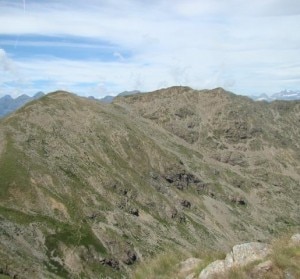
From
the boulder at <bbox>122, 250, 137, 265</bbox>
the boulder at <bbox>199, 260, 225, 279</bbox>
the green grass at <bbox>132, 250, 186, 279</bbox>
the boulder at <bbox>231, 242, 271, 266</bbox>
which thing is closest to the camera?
the boulder at <bbox>199, 260, 225, 279</bbox>

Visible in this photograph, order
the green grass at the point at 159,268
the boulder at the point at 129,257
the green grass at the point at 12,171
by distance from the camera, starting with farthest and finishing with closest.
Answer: the green grass at the point at 12,171 → the boulder at the point at 129,257 → the green grass at the point at 159,268

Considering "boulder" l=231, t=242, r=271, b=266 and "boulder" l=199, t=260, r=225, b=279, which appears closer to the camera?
"boulder" l=199, t=260, r=225, b=279

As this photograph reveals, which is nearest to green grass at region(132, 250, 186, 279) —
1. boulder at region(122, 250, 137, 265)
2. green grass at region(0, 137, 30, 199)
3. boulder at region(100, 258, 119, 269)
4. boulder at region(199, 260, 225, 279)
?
boulder at region(199, 260, 225, 279)

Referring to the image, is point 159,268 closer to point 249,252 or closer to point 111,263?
point 249,252

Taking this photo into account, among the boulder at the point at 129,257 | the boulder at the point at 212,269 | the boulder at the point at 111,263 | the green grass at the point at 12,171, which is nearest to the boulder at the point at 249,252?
the boulder at the point at 212,269

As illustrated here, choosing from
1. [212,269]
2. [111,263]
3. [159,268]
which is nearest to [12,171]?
[111,263]

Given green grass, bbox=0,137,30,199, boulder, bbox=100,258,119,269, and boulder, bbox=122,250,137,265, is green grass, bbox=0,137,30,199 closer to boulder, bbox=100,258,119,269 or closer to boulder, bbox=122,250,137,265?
boulder, bbox=100,258,119,269

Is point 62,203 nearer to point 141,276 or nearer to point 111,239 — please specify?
point 111,239

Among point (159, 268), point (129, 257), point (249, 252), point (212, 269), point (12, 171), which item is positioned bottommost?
point (129, 257)

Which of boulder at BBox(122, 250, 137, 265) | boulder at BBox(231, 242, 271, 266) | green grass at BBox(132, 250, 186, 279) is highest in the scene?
boulder at BBox(231, 242, 271, 266)

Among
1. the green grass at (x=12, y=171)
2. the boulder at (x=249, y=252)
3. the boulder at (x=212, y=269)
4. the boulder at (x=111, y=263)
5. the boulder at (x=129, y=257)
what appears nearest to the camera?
the boulder at (x=212, y=269)

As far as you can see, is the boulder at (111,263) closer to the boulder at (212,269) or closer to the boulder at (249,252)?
the boulder at (249,252)

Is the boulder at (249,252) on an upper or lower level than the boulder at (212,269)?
upper

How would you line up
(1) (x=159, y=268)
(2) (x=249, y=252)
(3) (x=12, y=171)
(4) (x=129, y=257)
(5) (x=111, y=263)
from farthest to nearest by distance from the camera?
(3) (x=12, y=171) → (4) (x=129, y=257) → (5) (x=111, y=263) → (1) (x=159, y=268) → (2) (x=249, y=252)
